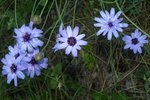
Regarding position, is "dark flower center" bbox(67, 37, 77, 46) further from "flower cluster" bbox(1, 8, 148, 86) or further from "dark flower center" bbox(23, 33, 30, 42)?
"dark flower center" bbox(23, 33, 30, 42)

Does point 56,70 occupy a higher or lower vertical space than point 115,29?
lower

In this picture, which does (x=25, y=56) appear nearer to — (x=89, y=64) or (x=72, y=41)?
(x=72, y=41)

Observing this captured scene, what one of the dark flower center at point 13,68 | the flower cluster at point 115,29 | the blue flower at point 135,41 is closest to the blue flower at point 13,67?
the dark flower center at point 13,68

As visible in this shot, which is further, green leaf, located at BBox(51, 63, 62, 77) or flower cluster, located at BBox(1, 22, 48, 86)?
green leaf, located at BBox(51, 63, 62, 77)

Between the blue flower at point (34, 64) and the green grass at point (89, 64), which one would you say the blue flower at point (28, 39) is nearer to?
the blue flower at point (34, 64)

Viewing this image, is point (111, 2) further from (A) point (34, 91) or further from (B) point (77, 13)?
(A) point (34, 91)

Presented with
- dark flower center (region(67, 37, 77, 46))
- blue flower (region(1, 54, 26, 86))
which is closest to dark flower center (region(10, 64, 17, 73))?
blue flower (region(1, 54, 26, 86))

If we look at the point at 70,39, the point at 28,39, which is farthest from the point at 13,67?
the point at 70,39
